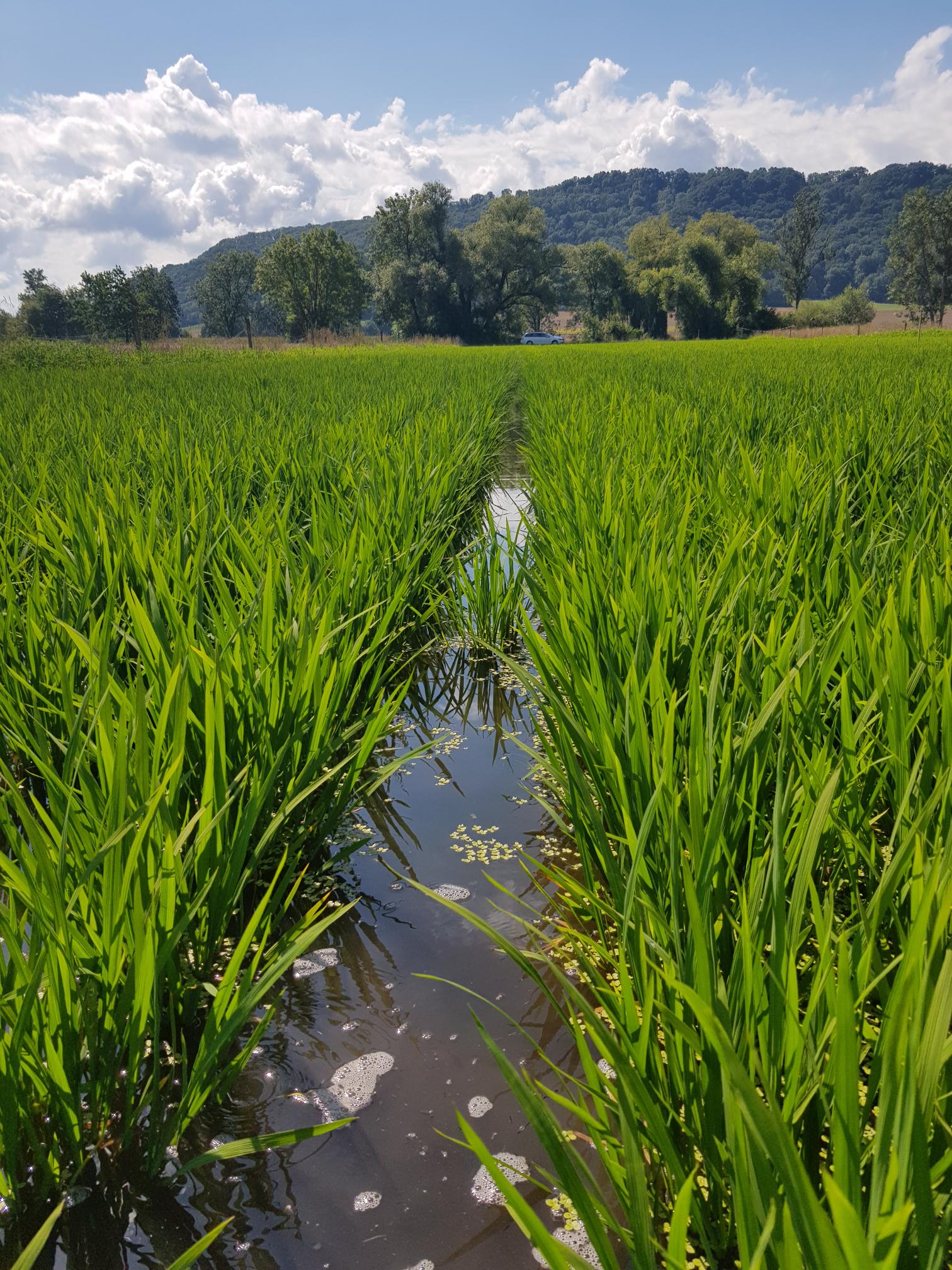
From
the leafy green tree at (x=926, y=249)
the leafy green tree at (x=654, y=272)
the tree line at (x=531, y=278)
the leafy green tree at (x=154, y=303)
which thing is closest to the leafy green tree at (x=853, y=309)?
the tree line at (x=531, y=278)

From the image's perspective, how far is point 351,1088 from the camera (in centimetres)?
118

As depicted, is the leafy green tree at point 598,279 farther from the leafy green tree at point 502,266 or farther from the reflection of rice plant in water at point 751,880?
the reflection of rice plant in water at point 751,880

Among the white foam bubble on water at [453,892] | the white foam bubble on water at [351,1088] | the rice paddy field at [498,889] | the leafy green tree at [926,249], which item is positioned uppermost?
the leafy green tree at [926,249]

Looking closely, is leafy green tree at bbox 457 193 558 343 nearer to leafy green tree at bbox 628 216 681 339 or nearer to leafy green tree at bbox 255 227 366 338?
leafy green tree at bbox 628 216 681 339

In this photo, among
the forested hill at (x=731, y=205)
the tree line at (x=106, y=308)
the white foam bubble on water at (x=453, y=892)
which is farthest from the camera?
the forested hill at (x=731, y=205)

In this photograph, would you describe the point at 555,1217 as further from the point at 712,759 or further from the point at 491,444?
the point at 491,444

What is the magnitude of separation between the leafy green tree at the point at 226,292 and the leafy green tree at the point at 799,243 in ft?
136

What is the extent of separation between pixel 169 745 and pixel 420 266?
4652 cm

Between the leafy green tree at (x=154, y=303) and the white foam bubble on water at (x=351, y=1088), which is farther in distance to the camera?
the leafy green tree at (x=154, y=303)

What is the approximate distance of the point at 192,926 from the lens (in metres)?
1.22

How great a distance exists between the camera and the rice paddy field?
75 cm

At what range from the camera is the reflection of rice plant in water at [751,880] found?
0.59 metres

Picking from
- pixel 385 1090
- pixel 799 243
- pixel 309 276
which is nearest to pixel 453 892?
pixel 385 1090

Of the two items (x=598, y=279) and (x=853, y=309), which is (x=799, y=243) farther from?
(x=598, y=279)
